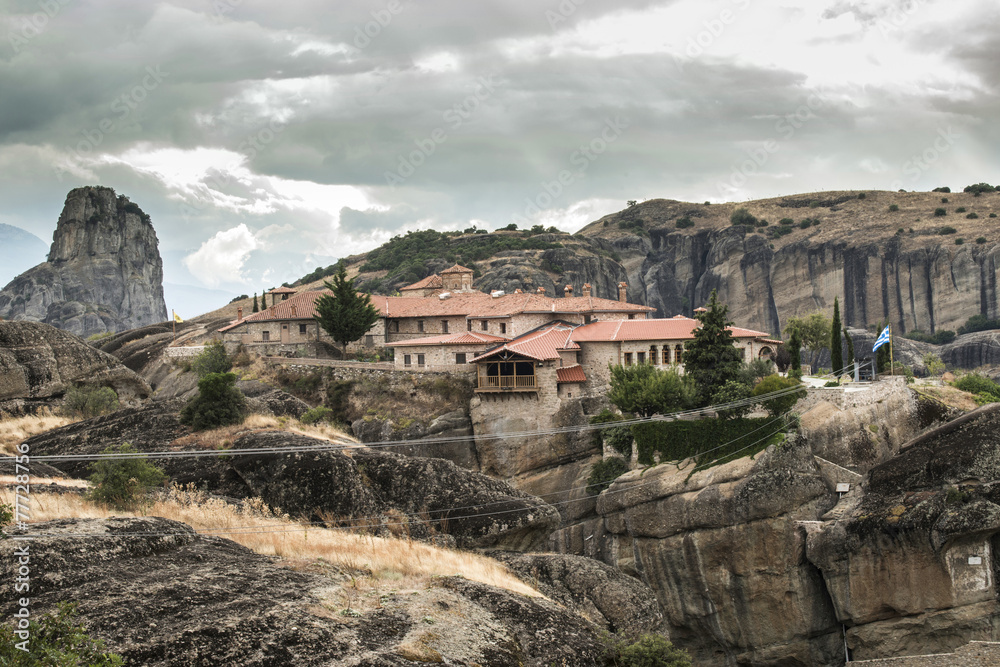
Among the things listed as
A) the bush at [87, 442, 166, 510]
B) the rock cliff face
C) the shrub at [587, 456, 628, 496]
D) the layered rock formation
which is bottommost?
the shrub at [587, 456, 628, 496]

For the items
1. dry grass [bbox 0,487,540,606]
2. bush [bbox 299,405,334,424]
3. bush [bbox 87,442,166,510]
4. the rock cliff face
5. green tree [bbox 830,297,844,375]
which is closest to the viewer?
dry grass [bbox 0,487,540,606]

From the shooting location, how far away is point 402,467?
19125 millimetres

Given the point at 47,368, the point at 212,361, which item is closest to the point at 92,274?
the point at 212,361

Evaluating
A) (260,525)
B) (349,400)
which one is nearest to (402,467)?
(260,525)

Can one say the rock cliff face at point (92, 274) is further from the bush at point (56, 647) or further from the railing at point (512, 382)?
the bush at point (56, 647)

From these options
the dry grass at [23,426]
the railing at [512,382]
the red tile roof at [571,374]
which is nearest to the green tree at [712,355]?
the red tile roof at [571,374]

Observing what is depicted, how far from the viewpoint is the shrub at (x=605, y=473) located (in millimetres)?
43125

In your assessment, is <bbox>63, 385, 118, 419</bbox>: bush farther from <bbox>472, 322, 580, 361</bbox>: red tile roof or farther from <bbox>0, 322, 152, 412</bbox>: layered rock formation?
<bbox>472, 322, 580, 361</bbox>: red tile roof

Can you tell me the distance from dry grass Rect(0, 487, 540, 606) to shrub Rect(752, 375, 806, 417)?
85.0 feet

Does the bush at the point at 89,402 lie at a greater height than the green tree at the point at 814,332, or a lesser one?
lesser

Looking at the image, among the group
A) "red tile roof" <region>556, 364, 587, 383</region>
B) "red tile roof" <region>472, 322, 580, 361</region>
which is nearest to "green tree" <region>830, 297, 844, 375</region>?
"red tile roof" <region>556, 364, 587, 383</region>

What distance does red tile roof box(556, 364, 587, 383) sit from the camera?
4694 centimetres

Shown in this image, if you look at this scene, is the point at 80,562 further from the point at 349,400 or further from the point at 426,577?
the point at 349,400

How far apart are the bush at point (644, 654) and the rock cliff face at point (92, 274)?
478ft
